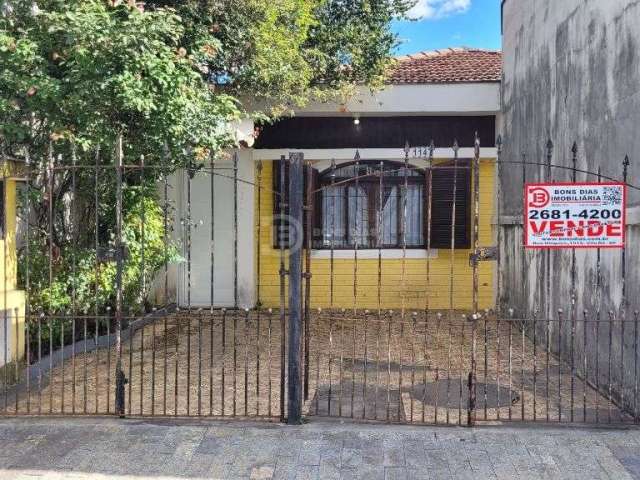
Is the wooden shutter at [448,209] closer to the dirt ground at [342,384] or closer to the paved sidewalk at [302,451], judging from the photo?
the dirt ground at [342,384]

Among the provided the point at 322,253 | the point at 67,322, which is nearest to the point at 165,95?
the point at 67,322

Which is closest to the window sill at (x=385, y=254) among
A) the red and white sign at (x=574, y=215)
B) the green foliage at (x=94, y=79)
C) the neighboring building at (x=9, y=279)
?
the green foliage at (x=94, y=79)

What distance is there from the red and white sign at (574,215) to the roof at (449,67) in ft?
18.9

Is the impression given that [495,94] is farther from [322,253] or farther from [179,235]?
[179,235]

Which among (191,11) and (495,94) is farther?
(495,94)

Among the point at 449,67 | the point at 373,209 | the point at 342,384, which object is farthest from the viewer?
the point at 449,67

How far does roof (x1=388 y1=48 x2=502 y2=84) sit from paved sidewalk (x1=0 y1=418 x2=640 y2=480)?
6.91 meters

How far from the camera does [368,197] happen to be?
10.9 metres

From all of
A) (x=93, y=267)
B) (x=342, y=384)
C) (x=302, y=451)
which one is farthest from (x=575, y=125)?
(x=93, y=267)

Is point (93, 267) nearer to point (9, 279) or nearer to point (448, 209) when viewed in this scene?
point (9, 279)

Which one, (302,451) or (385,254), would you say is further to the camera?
(385,254)

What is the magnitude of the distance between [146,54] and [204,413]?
351cm

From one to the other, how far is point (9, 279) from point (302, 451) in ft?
12.4

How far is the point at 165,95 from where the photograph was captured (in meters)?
6.40
